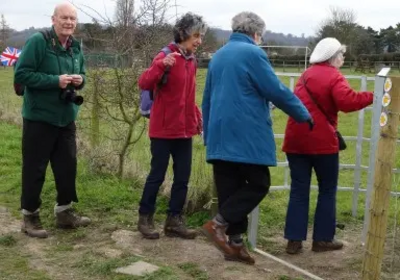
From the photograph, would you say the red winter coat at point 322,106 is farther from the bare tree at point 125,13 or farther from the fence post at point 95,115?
the fence post at point 95,115

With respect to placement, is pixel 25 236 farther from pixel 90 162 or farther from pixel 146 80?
pixel 90 162

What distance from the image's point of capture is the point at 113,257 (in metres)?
4.39

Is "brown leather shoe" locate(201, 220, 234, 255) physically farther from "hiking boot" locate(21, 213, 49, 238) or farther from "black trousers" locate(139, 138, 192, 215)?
"hiking boot" locate(21, 213, 49, 238)

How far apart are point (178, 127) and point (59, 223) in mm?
1502

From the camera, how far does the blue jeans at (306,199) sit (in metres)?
4.70

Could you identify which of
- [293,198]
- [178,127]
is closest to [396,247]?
[293,198]

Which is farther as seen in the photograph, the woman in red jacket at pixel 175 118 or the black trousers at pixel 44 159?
the black trousers at pixel 44 159

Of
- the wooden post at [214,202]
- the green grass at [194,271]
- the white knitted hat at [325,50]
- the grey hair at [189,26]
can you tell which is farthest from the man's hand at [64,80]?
the white knitted hat at [325,50]

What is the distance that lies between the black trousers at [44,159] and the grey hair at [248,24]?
1.82 m

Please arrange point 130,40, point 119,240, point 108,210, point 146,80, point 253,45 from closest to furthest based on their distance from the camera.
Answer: point 253,45 < point 146,80 < point 119,240 < point 108,210 < point 130,40

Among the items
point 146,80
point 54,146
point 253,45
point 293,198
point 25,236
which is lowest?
point 25,236

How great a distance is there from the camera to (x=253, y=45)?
402 centimetres

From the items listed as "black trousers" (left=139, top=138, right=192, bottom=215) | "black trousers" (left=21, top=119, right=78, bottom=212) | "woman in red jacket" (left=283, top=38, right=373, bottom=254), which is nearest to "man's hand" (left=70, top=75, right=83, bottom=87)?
"black trousers" (left=21, top=119, right=78, bottom=212)

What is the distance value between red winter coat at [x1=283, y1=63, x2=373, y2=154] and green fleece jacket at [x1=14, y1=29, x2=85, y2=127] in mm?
1926
